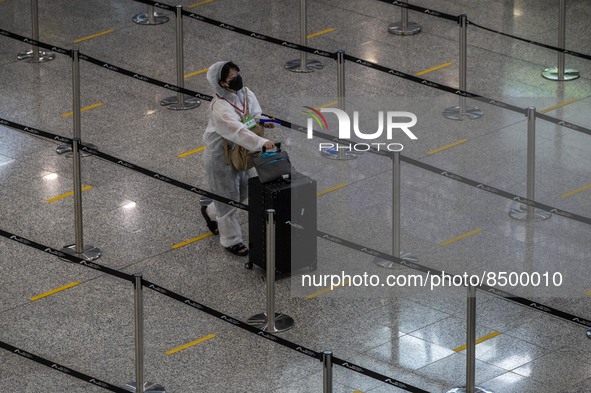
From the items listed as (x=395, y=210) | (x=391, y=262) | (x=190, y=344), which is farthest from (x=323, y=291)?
(x=190, y=344)

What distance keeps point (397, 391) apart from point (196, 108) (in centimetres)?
518

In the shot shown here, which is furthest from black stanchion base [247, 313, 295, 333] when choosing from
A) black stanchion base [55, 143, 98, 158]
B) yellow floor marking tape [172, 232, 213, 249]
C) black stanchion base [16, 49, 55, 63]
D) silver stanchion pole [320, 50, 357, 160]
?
black stanchion base [16, 49, 55, 63]

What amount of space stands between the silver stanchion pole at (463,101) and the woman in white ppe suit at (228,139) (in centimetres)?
286

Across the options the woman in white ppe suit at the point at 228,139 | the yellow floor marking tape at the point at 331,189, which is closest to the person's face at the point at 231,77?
the woman in white ppe suit at the point at 228,139

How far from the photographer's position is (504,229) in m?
12.3

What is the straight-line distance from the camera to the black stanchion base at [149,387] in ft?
33.7

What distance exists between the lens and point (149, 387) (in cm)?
1032

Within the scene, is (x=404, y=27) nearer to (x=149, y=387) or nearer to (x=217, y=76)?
(x=217, y=76)

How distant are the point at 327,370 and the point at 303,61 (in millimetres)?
6592

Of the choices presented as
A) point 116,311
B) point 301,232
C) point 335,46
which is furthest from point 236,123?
point 335,46

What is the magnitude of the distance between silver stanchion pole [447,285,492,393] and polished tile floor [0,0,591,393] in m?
0.14

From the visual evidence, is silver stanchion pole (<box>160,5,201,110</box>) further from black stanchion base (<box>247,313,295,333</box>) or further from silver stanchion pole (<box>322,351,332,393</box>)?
silver stanchion pole (<box>322,351,332,393</box>)

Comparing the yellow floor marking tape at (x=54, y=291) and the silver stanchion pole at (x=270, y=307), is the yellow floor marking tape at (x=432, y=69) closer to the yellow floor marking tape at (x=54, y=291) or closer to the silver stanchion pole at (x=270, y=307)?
the silver stanchion pole at (x=270, y=307)

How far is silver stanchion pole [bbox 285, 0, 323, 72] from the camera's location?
15406 millimetres
